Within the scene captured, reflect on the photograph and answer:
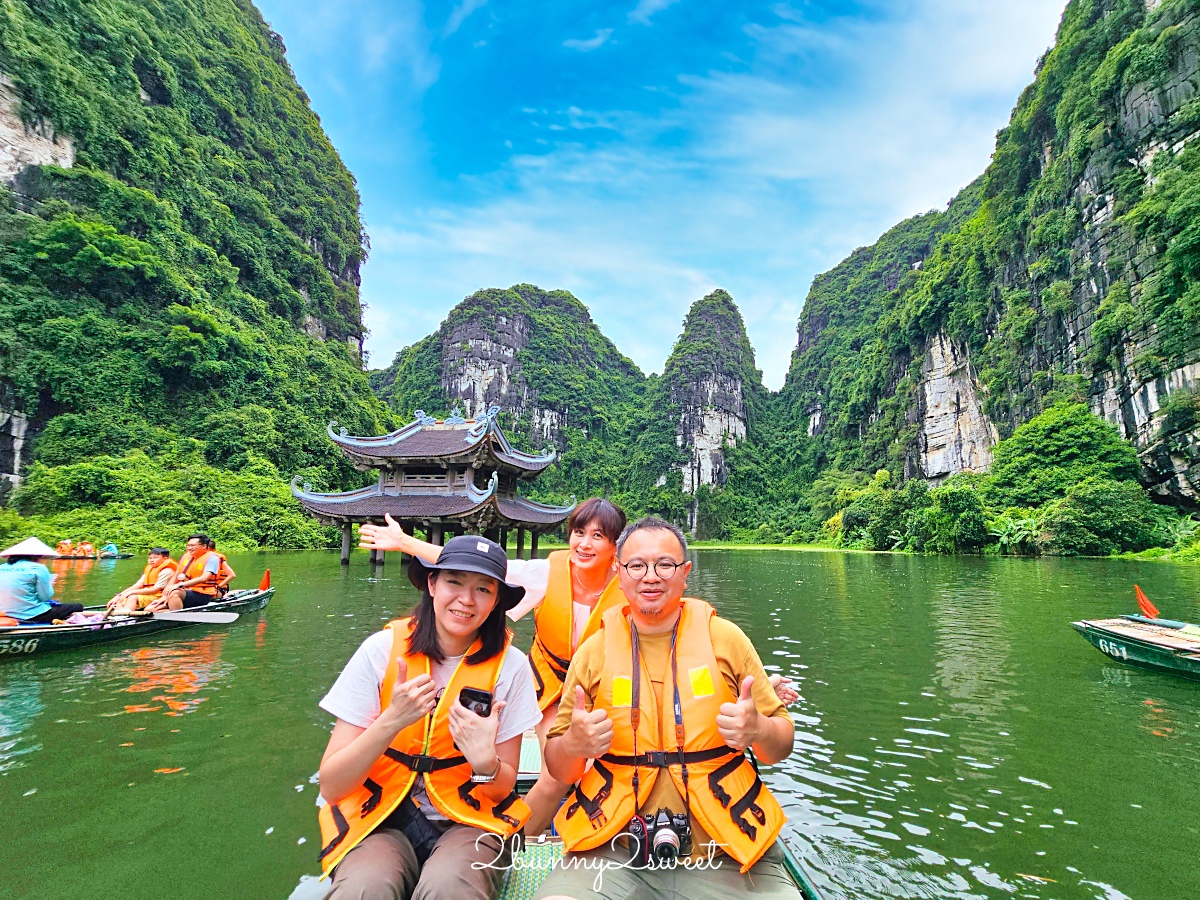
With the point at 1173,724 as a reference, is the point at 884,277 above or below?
above

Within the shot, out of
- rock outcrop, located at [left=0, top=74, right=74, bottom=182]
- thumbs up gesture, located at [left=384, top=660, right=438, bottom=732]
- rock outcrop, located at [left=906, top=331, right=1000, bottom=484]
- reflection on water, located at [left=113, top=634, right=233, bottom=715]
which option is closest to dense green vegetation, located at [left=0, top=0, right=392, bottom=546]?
rock outcrop, located at [left=0, top=74, right=74, bottom=182]

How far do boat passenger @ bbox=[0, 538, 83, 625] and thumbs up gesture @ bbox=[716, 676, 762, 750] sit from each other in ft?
24.7

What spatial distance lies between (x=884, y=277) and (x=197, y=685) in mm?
89873

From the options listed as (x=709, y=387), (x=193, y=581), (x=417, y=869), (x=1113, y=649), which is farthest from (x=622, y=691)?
(x=709, y=387)

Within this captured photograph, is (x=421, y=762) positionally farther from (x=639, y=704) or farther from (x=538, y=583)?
(x=538, y=583)

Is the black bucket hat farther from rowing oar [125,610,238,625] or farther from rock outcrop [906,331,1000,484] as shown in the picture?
rock outcrop [906,331,1000,484]

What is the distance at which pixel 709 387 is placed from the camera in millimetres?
77562

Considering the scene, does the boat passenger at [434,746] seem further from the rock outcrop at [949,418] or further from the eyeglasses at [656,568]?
the rock outcrop at [949,418]

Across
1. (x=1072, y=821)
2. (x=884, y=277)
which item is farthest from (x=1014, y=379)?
(x=884, y=277)

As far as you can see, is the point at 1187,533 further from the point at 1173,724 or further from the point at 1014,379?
the point at 1173,724

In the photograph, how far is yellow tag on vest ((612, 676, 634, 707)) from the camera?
1.80 m

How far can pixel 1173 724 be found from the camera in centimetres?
448

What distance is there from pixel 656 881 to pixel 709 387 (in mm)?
77970

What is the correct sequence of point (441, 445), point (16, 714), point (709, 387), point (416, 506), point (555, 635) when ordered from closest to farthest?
1. point (555, 635)
2. point (16, 714)
3. point (416, 506)
4. point (441, 445)
5. point (709, 387)
